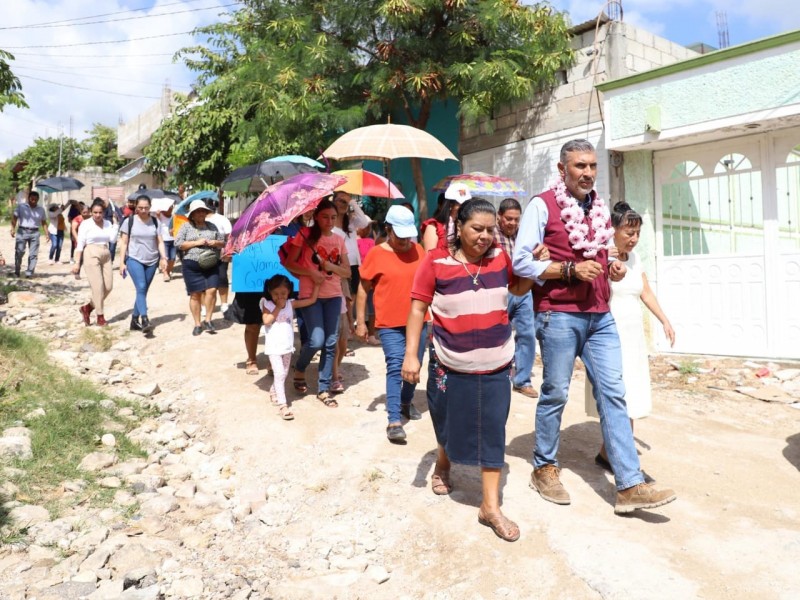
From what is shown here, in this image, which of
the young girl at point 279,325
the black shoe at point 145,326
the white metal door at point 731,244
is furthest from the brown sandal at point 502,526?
the black shoe at point 145,326

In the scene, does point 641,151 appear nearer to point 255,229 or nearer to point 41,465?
point 255,229

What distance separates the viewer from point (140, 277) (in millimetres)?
8875

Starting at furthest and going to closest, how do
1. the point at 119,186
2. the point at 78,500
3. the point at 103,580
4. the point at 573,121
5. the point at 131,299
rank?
the point at 119,186, the point at 131,299, the point at 573,121, the point at 78,500, the point at 103,580

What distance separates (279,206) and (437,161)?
24.9 feet

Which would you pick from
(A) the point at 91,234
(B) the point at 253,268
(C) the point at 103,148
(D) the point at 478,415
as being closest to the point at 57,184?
(A) the point at 91,234

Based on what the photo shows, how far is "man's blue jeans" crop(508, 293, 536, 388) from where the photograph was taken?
6.08 meters

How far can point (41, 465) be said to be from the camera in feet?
15.8

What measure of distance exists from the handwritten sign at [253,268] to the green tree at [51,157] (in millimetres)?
42933

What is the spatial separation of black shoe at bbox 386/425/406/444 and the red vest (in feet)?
5.75

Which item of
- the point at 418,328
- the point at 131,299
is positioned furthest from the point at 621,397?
the point at 131,299

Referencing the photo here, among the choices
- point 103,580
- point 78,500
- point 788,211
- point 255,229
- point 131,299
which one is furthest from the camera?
point 131,299

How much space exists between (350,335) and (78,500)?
4.59 m

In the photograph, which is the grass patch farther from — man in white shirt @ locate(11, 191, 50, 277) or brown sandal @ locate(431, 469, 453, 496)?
man in white shirt @ locate(11, 191, 50, 277)

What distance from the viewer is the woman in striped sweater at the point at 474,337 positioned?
3.61m
